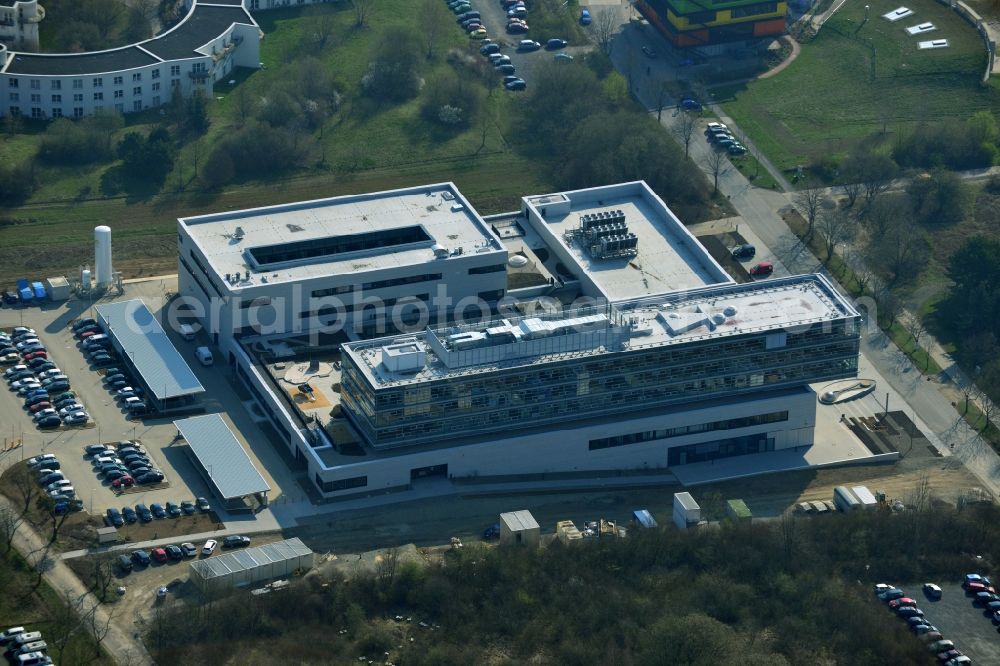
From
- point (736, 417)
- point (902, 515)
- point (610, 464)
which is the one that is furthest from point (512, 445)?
point (902, 515)

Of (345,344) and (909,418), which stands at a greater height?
(345,344)

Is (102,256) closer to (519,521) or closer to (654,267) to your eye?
(654,267)

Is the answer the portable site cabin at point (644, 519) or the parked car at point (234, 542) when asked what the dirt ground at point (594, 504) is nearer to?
the portable site cabin at point (644, 519)

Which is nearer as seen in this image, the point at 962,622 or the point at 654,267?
the point at 962,622

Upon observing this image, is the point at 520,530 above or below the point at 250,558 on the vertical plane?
below

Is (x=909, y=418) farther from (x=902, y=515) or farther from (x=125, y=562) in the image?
(x=125, y=562)

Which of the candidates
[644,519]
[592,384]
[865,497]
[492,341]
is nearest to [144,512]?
[492,341]
